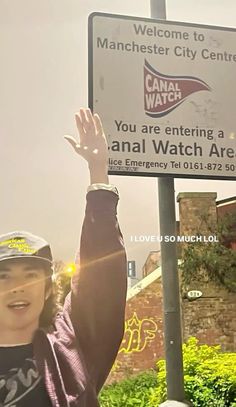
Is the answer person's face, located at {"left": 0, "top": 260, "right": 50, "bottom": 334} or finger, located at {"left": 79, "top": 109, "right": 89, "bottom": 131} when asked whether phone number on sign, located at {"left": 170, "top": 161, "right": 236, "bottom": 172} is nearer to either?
finger, located at {"left": 79, "top": 109, "right": 89, "bottom": 131}

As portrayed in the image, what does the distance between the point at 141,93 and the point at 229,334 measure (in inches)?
34.0

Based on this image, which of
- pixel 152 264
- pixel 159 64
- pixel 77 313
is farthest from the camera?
pixel 159 64

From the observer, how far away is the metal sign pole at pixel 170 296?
5.38 feet

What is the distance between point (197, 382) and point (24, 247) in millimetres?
727

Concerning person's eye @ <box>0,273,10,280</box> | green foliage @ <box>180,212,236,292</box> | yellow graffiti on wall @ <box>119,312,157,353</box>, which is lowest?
yellow graffiti on wall @ <box>119,312,157,353</box>

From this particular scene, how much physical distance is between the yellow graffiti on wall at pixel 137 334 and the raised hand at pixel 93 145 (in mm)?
458

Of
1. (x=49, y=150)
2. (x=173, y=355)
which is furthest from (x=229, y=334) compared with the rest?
(x=49, y=150)

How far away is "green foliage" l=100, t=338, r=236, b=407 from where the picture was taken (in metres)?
1.63

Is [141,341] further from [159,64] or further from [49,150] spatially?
[159,64]

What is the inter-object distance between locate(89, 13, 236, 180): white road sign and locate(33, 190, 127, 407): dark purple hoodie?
208 mm

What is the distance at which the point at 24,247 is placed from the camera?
157cm

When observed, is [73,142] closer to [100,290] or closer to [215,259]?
[100,290]

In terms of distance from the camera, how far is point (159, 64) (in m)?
1.84

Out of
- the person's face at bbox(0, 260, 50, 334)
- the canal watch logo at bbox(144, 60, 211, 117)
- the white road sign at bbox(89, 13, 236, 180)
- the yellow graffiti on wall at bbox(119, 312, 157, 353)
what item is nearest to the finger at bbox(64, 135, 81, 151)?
the white road sign at bbox(89, 13, 236, 180)
